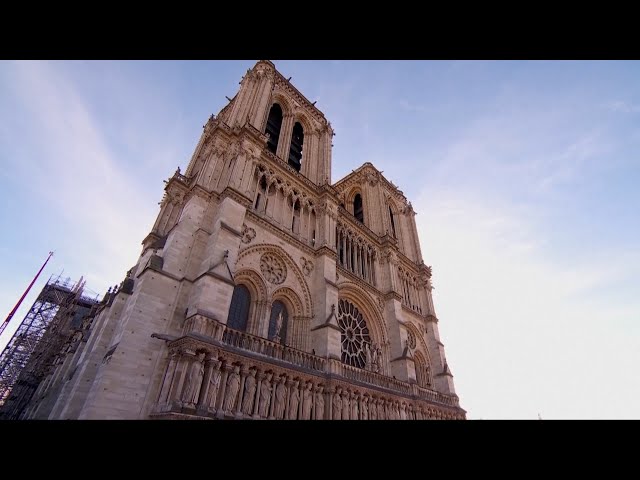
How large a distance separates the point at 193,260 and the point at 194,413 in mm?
5756

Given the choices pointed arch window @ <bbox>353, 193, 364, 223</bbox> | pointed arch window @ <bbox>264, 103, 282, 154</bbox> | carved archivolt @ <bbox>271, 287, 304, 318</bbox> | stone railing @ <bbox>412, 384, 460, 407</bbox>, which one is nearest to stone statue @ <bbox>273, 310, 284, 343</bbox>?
carved archivolt @ <bbox>271, 287, 304, 318</bbox>

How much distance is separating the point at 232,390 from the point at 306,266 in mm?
8080

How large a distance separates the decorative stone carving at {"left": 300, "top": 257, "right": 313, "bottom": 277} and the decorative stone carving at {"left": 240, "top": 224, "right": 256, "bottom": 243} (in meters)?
3.23

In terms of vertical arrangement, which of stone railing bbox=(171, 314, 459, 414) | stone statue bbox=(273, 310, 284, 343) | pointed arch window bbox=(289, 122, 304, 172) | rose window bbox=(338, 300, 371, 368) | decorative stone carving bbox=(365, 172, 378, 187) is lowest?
stone railing bbox=(171, 314, 459, 414)

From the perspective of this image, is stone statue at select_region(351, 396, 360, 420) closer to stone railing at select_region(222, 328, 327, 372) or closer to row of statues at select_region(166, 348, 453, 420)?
row of statues at select_region(166, 348, 453, 420)

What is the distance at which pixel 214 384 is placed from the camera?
10.6 meters

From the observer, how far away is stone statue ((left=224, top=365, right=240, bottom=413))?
10656 mm

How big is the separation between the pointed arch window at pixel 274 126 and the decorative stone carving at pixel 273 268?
29.8 feet

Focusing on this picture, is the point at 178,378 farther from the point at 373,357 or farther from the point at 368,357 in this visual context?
the point at 373,357

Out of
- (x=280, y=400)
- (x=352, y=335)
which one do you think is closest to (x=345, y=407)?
(x=280, y=400)
